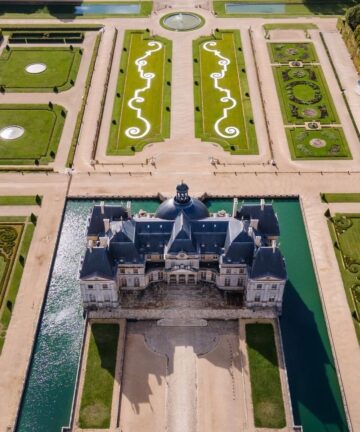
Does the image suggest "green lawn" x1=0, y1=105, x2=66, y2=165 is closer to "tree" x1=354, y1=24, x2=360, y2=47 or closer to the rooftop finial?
the rooftop finial

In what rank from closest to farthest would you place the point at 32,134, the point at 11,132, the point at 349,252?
the point at 349,252
the point at 32,134
the point at 11,132

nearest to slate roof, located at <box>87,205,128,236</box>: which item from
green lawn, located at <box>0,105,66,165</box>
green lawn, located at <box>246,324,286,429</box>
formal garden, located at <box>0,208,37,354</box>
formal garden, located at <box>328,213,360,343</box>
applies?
formal garden, located at <box>0,208,37,354</box>

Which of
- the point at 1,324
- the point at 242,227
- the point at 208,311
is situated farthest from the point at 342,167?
the point at 1,324

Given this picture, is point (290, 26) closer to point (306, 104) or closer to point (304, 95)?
point (304, 95)

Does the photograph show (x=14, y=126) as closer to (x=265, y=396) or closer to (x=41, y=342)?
(x=41, y=342)

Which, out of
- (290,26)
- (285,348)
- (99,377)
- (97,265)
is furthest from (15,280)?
(290,26)

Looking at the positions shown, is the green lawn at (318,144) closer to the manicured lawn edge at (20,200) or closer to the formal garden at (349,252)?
the formal garden at (349,252)
